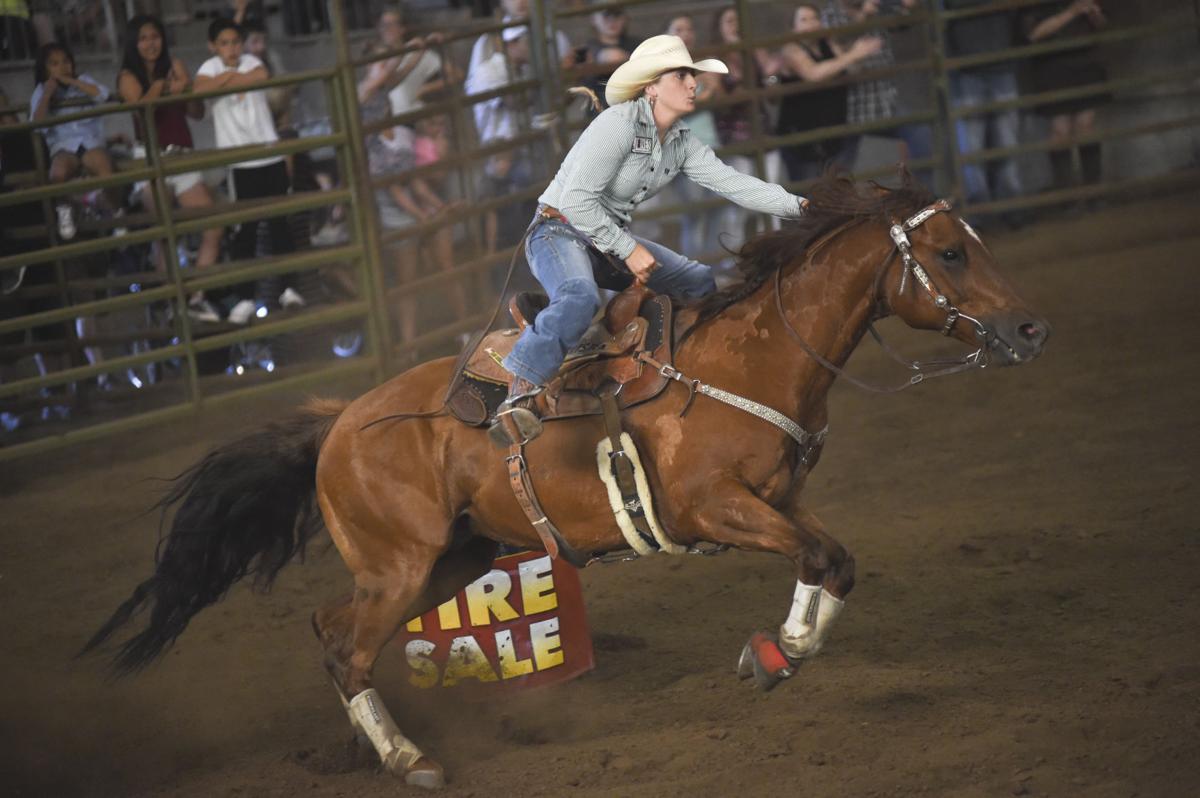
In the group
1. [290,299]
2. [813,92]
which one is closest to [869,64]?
[813,92]

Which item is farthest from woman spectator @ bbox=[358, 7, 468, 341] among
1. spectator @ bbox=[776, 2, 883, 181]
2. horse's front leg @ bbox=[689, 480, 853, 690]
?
horse's front leg @ bbox=[689, 480, 853, 690]

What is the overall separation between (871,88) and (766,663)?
790 centimetres

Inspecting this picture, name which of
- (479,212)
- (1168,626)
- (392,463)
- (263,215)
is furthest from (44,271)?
(1168,626)

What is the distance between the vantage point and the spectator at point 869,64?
11.2 meters

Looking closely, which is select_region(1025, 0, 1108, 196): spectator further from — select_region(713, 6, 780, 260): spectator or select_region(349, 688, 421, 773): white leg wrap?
select_region(349, 688, 421, 773): white leg wrap

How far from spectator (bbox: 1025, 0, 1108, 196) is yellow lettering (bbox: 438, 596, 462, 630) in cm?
810

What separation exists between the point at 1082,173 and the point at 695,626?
8164 millimetres

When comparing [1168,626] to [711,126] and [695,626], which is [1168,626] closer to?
[695,626]

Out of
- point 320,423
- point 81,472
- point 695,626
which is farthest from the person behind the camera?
point 81,472

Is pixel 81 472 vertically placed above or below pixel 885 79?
below

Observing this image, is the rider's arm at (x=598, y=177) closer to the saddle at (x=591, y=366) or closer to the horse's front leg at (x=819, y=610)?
the saddle at (x=591, y=366)

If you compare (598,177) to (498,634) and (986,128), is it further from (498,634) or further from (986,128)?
(986,128)

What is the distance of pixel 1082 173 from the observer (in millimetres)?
12195

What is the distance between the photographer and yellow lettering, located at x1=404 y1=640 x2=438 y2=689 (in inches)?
204
